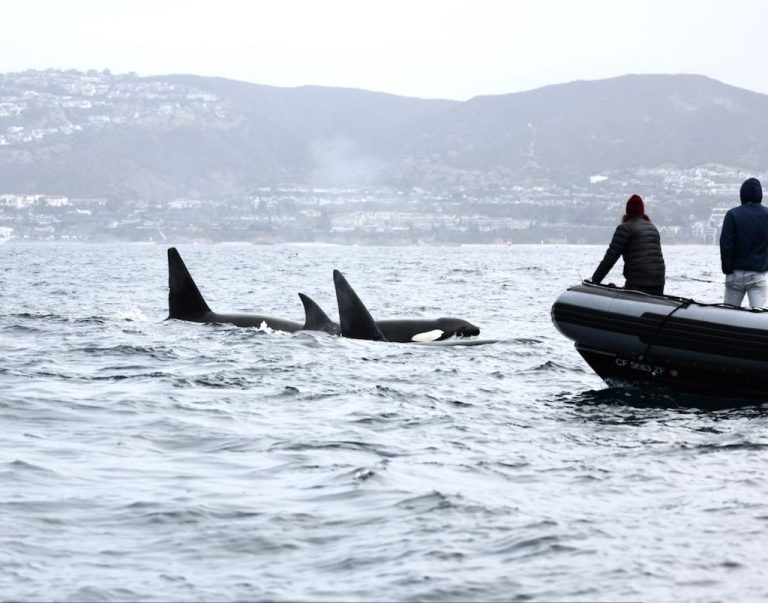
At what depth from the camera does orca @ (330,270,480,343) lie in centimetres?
1789

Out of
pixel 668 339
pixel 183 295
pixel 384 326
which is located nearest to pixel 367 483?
pixel 668 339

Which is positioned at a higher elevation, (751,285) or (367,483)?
(751,285)

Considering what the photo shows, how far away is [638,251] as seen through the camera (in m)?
13.5

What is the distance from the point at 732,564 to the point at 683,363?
6035 mm

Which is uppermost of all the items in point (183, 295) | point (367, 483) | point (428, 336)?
point (183, 295)

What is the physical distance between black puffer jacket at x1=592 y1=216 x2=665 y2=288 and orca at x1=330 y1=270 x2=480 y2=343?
5.07 metres

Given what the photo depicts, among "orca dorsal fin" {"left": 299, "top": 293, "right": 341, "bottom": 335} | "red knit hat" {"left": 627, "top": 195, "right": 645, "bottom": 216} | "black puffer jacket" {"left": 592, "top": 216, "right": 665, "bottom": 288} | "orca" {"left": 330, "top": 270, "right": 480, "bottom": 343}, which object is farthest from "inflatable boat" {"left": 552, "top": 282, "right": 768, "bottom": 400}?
"orca dorsal fin" {"left": 299, "top": 293, "right": 341, "bottom": 335}

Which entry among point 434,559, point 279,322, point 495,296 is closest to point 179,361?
point 279,322

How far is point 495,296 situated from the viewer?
122ft

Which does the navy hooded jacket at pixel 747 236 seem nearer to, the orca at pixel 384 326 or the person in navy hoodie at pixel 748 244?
the person in navy hoodie at pixel 748 244

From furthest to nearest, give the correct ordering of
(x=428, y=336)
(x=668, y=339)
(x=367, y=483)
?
A: (x=428, y=336), (x=668, y=339), (x=367, y=483)

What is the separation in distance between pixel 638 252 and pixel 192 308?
9859 millimetres

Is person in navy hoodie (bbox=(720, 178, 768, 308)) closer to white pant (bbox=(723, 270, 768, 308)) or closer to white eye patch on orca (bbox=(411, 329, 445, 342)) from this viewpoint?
white pant (bbox=(723, 270, 768, 308))

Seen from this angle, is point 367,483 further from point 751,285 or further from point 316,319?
point 316,319
